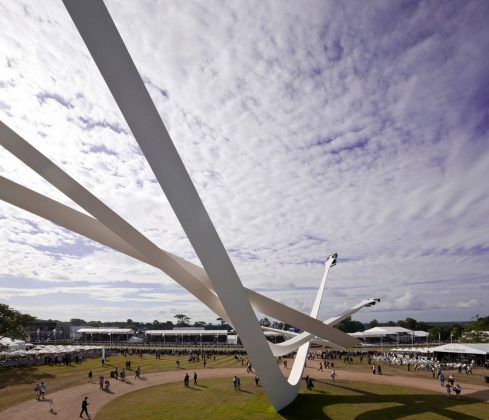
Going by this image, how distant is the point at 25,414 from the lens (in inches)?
611

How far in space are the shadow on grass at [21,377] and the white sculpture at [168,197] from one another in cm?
1996

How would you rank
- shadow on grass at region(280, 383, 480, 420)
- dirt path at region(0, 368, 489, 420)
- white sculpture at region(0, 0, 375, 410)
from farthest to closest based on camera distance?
dirt path at region(0, 368, 489, 420) < shadow on grass at region(280, 383, 480, 420) < white sculpture at region(0, 0, 375, 410)

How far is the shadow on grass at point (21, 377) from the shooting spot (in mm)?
24141

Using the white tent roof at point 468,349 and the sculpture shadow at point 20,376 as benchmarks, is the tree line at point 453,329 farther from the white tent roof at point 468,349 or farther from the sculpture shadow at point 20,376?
the sculpture shadow at point 20,376

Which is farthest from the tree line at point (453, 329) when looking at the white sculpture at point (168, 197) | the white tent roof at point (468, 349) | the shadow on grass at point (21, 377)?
the white sculpture at point (168, 197)

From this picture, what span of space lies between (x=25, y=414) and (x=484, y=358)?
4593 cm

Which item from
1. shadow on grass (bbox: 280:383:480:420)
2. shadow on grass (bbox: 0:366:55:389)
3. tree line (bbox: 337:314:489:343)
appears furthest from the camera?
tree line (bbox: 337:314:489:343)

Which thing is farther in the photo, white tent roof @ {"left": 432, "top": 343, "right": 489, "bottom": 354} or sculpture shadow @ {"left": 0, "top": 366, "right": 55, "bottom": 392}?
white tent roof @ {"left": 432, "top": 343, "right": 489, "bottom": 354}

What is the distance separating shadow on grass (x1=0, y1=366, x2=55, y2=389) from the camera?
24.1 metres

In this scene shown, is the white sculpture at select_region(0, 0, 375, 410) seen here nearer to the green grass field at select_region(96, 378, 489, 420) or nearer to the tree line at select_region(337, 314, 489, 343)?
the green grass field at select_region(96, 378, 489, 420)

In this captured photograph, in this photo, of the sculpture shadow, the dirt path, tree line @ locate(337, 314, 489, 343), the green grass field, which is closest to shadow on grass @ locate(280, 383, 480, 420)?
the green grass field

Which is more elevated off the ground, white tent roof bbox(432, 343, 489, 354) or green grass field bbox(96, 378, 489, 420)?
green grass field bbox(96, 378, 489, 420)

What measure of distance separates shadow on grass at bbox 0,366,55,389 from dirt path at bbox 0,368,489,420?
5043 mm

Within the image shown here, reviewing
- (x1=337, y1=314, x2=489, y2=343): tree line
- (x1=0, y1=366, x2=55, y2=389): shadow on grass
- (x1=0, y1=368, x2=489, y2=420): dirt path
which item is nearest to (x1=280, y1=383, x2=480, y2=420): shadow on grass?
(x1=0, y1=368, x2=489, y2=420): dirt path
